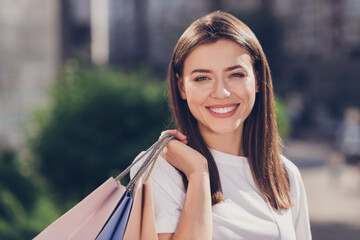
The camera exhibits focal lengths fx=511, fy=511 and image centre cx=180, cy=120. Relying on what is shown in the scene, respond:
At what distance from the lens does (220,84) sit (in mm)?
1756

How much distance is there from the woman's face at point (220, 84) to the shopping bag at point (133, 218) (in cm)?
35

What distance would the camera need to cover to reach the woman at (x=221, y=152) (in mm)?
1684

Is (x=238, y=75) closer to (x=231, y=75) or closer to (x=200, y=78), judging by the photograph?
(x=231, y=75)

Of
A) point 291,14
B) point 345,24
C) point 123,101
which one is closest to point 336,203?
point 123,101

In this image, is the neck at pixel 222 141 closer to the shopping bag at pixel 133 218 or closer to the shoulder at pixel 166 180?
the shoulder at pixel 166 180

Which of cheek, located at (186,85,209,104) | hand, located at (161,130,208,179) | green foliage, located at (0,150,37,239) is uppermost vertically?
cheek, located at (186,85,209,104)

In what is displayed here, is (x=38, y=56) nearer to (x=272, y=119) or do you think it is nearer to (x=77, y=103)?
(x=77, y=103)

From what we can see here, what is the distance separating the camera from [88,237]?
1.57 m

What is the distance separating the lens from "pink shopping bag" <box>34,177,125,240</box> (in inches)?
62.3

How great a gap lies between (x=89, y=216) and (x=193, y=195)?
337 millimetres

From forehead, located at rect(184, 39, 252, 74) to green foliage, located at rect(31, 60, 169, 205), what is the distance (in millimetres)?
4327

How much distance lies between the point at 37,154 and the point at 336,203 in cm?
652

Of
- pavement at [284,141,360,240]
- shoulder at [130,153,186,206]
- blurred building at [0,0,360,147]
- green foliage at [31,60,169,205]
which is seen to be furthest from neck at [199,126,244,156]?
blurred building at [0,0,360,147]

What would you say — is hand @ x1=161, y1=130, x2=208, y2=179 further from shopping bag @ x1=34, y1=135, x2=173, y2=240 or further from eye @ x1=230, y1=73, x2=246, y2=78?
eye @ x1=230, y1=73, x2=246, y2=78
